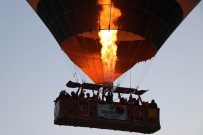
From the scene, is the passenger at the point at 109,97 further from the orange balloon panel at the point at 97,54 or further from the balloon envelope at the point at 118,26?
the orange balloon panel at the point at 97,54

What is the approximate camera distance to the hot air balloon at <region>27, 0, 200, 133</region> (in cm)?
2973

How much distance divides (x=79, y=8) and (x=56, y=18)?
1477 millimetres

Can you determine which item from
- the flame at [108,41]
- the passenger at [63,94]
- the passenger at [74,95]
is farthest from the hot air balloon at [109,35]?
the passenger at [74,95]

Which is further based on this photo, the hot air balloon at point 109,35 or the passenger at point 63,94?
the hot air balloon at point 109,35

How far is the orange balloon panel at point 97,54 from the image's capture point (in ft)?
108

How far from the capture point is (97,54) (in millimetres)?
33625

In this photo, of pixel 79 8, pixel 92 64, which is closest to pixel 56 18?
pixel 79 8

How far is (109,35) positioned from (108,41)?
0.82ft

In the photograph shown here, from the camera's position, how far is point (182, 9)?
105ft

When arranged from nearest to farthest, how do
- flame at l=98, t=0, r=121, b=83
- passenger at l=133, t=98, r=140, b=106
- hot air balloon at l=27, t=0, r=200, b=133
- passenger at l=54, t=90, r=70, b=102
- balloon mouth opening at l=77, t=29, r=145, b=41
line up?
1. passenger at l=54, t=90, r=70, b=102
2. hot air balloon at l=27, t=0, r=200, b=133
3. passenger at l=133, t=98, r=140, b=106
4. flame at l=98, t=0, r=121, b=83
5. balloon mouth opening at l=77, t=29, r=145, b=41

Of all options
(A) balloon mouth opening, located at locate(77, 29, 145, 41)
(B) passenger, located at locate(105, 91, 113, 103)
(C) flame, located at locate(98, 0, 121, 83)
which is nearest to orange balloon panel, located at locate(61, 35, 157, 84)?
(A) balloon mouth opening, located at locate(77, 29, 145, 41)

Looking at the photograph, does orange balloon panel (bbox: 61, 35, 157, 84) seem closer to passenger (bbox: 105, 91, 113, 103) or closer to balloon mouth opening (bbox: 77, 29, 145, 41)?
balloon mouth opening (bbox: 77, 29, 145, 41)

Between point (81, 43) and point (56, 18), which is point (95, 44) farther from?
point (56, 18)

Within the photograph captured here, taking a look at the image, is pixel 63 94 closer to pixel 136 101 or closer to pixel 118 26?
pixel 136 101
